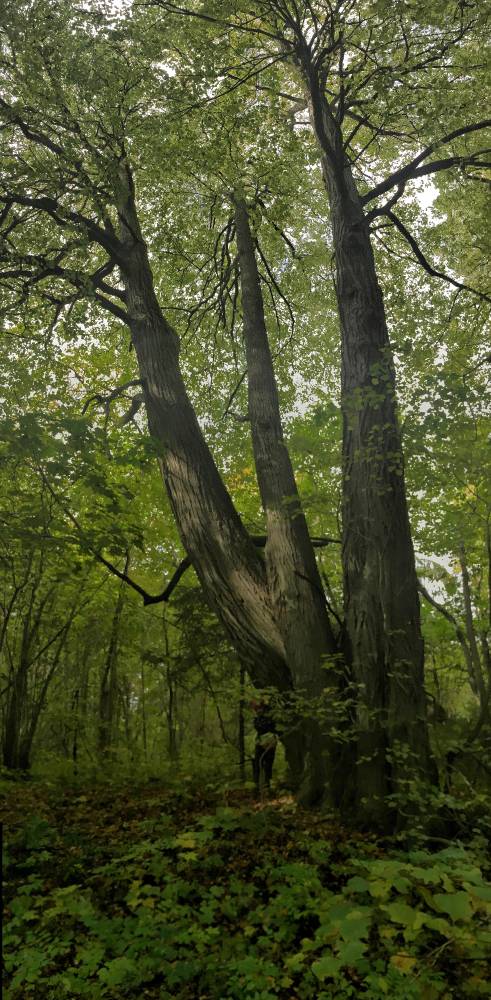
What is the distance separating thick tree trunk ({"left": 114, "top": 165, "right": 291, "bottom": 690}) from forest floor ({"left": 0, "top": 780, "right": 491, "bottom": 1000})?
4.50ft

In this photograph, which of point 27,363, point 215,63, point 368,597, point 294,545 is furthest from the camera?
point 27,363

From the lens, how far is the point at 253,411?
637 cm

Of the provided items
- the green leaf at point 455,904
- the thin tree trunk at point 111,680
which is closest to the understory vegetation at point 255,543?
the green leaf at point 455,904

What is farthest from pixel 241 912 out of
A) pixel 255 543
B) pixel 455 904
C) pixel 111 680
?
pixel 111 680

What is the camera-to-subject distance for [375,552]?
4934 mm

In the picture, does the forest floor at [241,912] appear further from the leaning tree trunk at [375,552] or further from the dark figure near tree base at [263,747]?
the dark figure near tree base at [263,747]

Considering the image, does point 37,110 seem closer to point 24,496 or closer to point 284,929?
point 24,496

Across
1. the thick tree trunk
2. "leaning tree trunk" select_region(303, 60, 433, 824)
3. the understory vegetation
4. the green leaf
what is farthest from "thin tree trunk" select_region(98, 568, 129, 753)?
the green leaf

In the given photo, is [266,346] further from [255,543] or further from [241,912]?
[241,912]

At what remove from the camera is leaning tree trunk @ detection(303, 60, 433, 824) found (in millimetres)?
4539

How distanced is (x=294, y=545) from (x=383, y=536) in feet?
2.90

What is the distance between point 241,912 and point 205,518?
3018mm

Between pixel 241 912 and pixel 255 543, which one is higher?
pixel 255 543

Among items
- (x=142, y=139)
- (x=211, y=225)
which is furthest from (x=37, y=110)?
(x=211, y=225)
